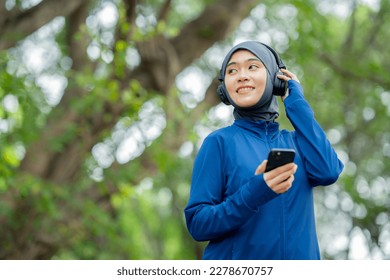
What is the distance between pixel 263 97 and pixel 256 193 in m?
0.44

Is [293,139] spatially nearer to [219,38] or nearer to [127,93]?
[127,93]

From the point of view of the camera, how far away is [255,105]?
8.12ft

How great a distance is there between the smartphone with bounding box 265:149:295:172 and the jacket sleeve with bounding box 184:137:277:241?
53 mm

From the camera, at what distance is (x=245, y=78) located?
97.5 inches

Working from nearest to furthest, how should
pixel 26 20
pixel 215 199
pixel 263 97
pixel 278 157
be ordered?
1. pixel 278 157
2. pixel 215 199
3. pixel 263 97
4. pixel 26 20

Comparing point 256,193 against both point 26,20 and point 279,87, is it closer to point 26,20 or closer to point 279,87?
point 279,87

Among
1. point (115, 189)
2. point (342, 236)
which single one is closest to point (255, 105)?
point (115, 189)

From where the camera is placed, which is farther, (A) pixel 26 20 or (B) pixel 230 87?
(A) pixel 26 20

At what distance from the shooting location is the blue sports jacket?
2.24 m

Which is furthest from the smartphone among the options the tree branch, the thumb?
the tree branch

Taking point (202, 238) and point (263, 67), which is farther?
point (263, 67)

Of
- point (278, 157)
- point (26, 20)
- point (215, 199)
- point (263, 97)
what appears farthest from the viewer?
point (26, 20)

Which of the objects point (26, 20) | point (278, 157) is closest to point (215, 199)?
point (278, 157)
